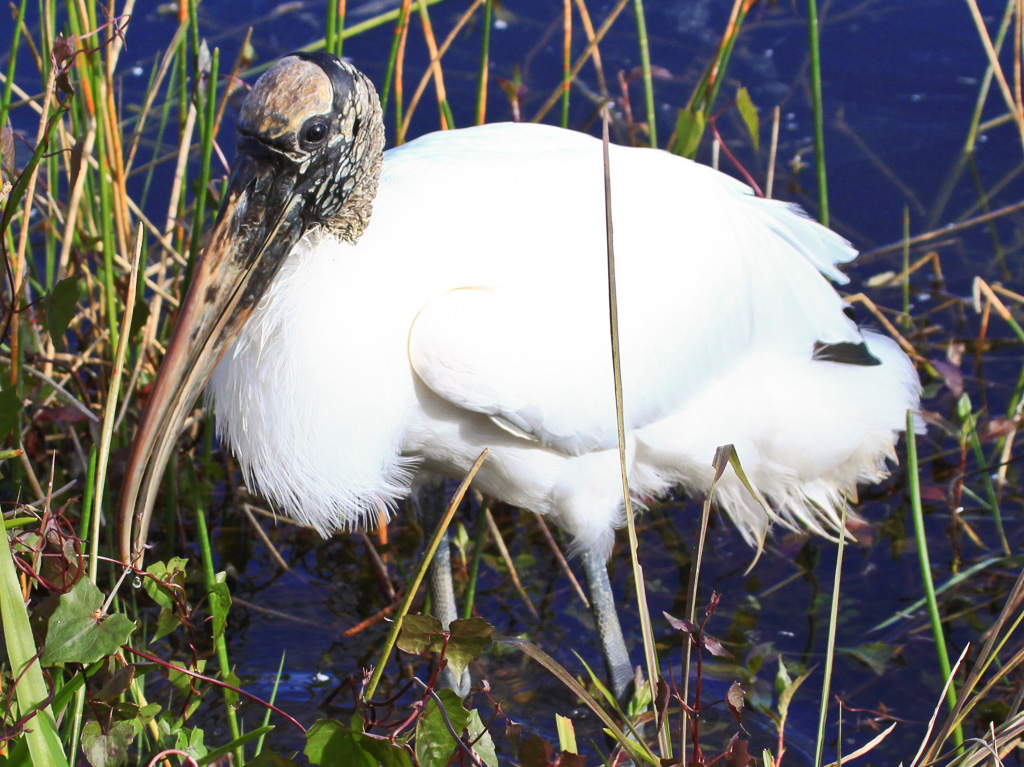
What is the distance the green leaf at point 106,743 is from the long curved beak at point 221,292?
26 centimetres

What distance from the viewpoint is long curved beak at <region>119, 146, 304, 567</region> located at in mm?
1735

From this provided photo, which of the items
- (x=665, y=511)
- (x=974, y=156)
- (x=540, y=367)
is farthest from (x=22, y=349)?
(x=974, y=156)

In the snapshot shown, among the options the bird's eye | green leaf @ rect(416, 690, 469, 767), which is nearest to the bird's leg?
the bird's eye

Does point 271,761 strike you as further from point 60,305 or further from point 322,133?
point 322,133

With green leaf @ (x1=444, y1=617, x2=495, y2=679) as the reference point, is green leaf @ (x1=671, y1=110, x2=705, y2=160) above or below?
above

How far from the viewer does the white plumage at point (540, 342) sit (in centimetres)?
198

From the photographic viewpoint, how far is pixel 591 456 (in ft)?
7.64

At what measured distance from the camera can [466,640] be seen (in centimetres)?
145

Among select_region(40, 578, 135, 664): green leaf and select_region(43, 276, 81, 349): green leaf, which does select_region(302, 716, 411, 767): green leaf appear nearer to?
select_region(40, 578, 135, 664): green leaf

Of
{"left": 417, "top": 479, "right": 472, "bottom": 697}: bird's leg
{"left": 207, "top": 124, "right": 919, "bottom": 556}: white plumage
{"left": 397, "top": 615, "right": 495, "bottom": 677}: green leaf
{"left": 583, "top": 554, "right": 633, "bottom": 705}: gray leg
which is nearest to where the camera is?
{"left": 397, "top": 615, "right": 495, "bottom": 677}: green leaf

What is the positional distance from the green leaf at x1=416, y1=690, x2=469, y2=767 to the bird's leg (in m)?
1.23

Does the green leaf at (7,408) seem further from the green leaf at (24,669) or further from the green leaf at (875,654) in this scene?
the green leaf at (875,654)

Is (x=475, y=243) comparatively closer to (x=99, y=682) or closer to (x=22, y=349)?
(x=22, y=349)

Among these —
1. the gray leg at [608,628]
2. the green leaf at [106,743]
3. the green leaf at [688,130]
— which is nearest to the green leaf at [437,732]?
the green leaf at [106,743]
